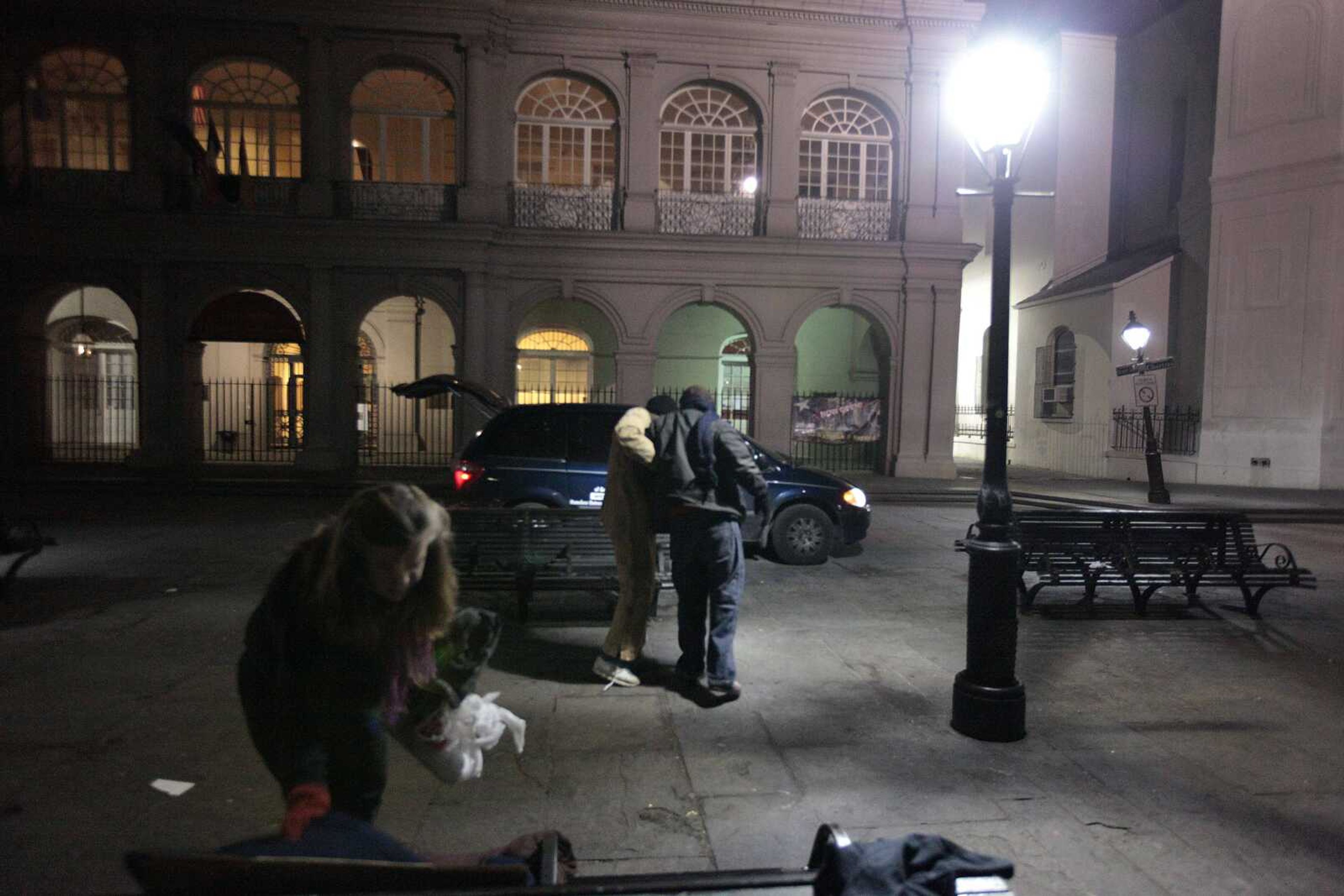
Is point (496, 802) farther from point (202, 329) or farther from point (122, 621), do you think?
point (202, 329)

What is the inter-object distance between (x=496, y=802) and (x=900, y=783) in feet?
6.37

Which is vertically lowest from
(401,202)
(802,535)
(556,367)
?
(802,535)

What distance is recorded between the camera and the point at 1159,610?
8.00 m

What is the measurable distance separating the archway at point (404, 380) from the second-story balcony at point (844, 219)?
938 centimetres

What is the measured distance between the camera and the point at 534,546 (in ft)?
25.4

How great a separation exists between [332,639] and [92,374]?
2761 cm

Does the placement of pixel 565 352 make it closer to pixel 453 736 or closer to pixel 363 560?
pixel 453 736

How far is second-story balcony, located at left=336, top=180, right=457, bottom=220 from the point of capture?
20.7 metres

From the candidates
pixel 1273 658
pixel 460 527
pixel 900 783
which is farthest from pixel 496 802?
pixel 1273 658

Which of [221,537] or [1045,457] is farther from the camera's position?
[1045,457]

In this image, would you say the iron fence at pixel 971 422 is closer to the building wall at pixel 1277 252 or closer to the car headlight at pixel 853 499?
the building wall at pixel 1277 252

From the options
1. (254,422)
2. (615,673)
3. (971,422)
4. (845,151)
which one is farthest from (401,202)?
(971,422)

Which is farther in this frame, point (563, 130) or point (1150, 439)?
point (563, 130)

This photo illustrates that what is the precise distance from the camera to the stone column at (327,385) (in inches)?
804
